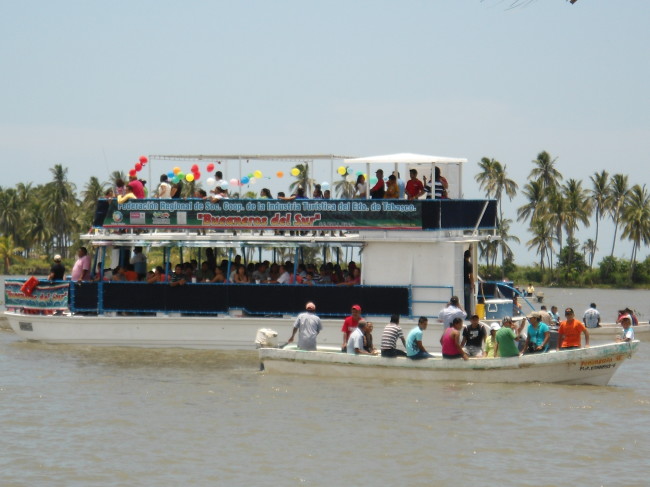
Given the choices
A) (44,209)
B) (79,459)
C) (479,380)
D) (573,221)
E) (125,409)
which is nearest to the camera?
(79,459)

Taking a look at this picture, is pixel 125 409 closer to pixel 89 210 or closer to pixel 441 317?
pixel 441 317

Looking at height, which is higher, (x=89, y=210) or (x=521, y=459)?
(x=89, y=210)

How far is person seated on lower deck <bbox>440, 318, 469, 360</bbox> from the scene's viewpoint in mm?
20172

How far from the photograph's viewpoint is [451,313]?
72.0 ft

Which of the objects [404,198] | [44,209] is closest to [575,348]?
[404,198]

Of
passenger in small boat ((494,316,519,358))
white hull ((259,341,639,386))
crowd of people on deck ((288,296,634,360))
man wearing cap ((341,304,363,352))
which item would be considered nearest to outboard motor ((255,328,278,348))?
crowd of people on deck ((288,296,634,360))

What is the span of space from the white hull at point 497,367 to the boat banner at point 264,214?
3.89m

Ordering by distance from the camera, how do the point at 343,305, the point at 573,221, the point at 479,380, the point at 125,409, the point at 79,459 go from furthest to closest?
1. the point at 573,221
2. the point at 343,305
3. the point at 479,380
4. the point at 125,409
5. the point at 79,459

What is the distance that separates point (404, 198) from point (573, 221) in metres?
72.6

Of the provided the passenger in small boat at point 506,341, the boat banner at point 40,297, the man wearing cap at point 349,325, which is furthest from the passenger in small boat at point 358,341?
the boat banner at point 40,297

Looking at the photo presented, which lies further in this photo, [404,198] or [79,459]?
[404,198]

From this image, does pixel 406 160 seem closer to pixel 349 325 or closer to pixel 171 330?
pixel 349 325

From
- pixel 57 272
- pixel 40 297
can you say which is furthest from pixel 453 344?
pixel 57 272

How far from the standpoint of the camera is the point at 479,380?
66.9ft
